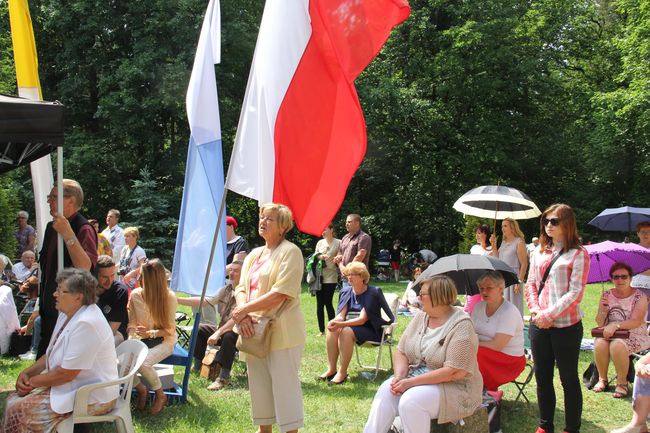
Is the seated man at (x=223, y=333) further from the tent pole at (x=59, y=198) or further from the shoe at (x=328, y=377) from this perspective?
the tent pole at (x=59, y=198)

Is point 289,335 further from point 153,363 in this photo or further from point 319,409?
point 153,363

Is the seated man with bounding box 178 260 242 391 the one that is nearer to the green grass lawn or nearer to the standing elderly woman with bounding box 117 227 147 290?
the green grass lawn

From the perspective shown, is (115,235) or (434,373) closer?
(434,373)

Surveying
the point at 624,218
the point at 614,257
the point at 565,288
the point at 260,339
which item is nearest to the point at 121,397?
the point at 260,339

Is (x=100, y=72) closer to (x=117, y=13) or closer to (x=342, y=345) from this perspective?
(x=117, y=13)

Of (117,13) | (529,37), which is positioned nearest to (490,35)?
(529,37)

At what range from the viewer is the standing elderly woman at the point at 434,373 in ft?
14.1

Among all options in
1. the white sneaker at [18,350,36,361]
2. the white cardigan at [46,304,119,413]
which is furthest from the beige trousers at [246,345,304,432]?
the white sneaker at [18,350,36,361]

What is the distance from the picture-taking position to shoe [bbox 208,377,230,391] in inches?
256

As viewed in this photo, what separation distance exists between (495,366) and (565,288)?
96 cm

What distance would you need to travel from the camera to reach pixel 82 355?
4.12 meters

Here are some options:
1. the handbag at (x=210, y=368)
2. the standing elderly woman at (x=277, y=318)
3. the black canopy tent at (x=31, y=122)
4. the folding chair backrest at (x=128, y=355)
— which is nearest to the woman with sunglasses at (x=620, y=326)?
the standing elderly woman at (x=277, y=318)

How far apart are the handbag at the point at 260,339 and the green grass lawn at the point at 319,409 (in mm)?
1166

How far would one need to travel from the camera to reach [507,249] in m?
8.13
